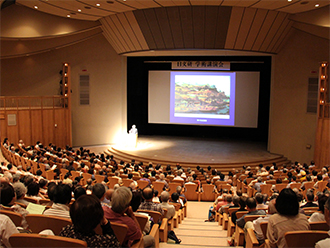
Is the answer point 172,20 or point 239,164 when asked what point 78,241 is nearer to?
point 239,164

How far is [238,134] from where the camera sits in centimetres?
1675

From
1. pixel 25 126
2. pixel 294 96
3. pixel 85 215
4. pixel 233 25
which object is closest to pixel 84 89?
pixel 25 126

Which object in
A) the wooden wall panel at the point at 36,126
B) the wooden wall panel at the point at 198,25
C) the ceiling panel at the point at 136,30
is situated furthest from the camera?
the wooden wall panel at the point at 36,126

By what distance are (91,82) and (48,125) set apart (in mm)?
3140

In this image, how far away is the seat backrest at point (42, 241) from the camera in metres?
1.95

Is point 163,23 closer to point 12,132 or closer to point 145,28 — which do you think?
point 145,28

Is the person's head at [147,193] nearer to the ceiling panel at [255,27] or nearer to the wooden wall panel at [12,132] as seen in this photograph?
the ceiling panel at [255,27]

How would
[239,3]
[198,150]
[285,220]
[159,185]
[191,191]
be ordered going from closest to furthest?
[285,220], [159,185], [191,191], [239,3], [198,150]

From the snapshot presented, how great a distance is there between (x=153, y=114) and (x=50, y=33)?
21.3 feet

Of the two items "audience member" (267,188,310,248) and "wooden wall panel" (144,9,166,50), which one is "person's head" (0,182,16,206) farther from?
"wooden wall panel" (144,9,166,50)

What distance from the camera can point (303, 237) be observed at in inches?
100

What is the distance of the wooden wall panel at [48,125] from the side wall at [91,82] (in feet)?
4.53

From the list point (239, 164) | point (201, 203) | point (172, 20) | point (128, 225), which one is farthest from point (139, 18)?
point (128, 225)

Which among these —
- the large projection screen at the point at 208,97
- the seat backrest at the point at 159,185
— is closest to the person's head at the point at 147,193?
the seat backrest at the point at 159,185
